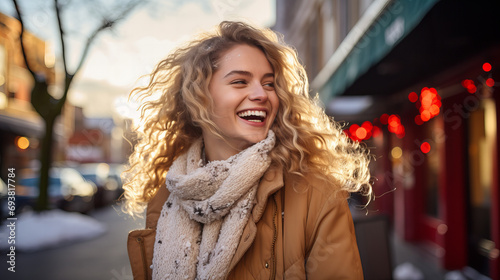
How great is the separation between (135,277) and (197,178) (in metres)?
0.64

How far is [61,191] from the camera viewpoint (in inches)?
461

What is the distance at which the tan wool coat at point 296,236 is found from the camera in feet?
5.11

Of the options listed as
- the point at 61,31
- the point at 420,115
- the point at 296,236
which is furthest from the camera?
the point at 420,115

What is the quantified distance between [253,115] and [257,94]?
10cm

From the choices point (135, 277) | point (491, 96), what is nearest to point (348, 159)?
point (135, 277)

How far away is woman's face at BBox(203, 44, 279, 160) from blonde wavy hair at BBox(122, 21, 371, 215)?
5 cm

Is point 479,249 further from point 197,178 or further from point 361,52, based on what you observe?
point 197,178

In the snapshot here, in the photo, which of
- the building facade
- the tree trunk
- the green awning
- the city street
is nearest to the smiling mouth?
the building facade

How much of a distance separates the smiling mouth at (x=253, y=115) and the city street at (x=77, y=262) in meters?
3.28

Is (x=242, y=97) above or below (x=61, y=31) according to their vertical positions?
below

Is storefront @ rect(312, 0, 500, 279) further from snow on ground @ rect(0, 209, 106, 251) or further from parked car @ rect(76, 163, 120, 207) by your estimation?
parked car @ rect(76, 163, 120, 207)

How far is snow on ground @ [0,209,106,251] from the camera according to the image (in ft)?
24.0

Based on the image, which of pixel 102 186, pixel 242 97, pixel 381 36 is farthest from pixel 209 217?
pixel 102 186

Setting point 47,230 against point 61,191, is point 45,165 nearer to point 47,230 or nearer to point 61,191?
point 47,230
